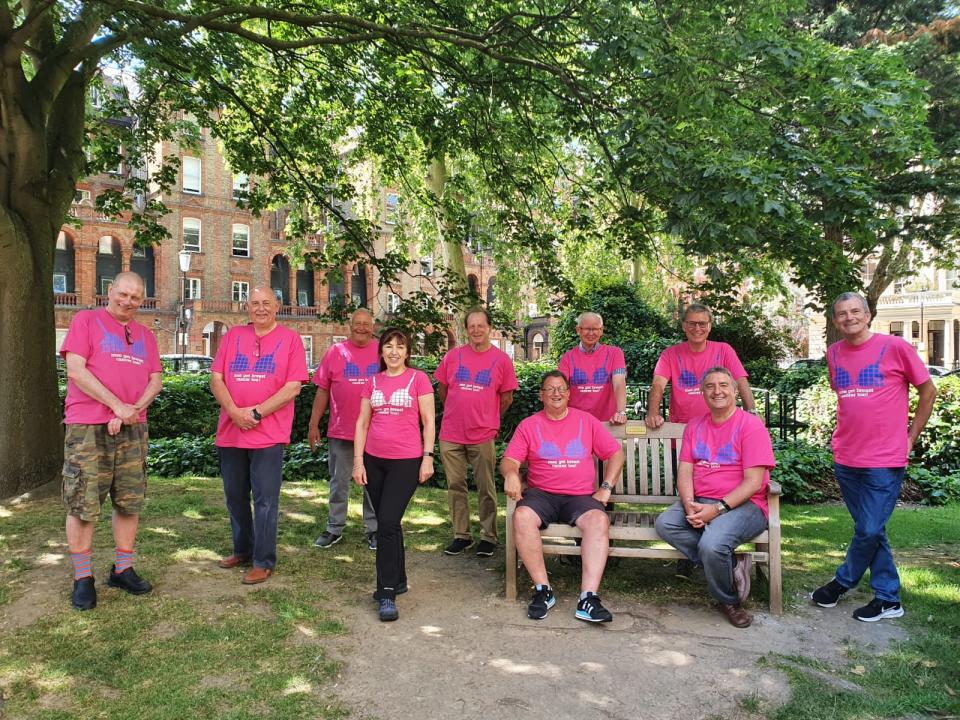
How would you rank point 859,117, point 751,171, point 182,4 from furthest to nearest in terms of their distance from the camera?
point 182,4
point 859,117
point 751,171

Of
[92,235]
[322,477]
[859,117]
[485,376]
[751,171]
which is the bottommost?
[322,477]

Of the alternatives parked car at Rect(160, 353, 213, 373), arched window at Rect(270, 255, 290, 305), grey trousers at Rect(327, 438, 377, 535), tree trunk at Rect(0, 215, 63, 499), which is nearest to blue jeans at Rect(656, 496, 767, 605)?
grey trousers at Rect(327, 438, 377, 535)

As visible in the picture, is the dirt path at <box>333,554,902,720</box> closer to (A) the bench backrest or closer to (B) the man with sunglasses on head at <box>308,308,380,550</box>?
(A) the bench backrest

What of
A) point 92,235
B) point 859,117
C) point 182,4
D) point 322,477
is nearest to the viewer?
point 859,117

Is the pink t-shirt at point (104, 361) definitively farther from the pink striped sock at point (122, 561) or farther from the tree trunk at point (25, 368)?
the tree trunk at point (25, 368)

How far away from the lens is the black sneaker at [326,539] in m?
6.07

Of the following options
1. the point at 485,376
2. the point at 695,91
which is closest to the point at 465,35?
the point at 695,91

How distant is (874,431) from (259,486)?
393cm

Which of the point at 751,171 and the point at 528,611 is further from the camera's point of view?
the point at 751,171

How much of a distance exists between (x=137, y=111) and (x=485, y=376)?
24.9ft

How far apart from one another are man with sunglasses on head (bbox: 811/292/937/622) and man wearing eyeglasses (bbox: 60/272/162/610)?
4.36m

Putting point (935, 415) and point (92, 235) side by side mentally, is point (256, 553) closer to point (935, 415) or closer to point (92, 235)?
point (935, 415)

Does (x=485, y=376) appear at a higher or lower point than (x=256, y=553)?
higher

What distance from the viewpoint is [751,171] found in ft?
18.2
